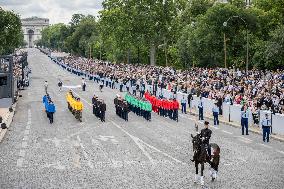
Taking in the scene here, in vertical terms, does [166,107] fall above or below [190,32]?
below

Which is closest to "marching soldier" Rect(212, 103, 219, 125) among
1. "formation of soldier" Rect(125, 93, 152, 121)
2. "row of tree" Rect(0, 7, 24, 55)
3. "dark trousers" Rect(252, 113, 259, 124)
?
"dark trousers" Rect(252, 113, 259, 124)

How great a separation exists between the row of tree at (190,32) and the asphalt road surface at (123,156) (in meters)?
18.6

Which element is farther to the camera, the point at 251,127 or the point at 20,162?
the point at 251,127

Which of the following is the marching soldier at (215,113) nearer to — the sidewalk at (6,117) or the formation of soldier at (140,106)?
the formation of soldier at (140,106)

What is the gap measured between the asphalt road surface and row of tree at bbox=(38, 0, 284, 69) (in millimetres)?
18589

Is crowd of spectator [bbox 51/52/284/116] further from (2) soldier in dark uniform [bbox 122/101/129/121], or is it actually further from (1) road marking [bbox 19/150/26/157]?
(1) road marking [bbox 19/150/26/157]

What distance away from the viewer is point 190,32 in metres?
72.8

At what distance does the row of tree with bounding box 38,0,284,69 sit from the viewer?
61.6 meters

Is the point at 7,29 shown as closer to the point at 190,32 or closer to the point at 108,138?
the point at 190,32

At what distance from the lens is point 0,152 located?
22453 mm

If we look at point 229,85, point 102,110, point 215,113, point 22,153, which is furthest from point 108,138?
point 229,85

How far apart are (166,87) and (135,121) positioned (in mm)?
15298

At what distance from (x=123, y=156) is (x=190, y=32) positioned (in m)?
53.3

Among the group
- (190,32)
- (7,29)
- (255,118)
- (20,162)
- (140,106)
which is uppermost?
(7,29)
